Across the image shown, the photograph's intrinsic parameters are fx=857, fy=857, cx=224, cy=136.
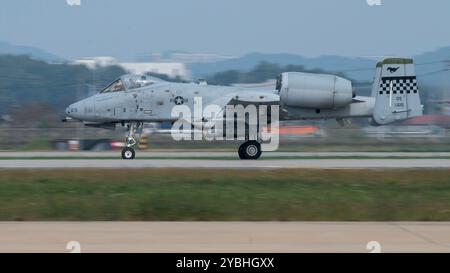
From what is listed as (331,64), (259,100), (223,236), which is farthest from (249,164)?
(331,64)

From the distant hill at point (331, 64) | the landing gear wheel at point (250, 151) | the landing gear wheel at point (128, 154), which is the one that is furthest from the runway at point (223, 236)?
the distant hill at point (331, 64)

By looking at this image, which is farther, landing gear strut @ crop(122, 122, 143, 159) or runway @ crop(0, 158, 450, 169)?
landing gear strut @ crop(122, 122, 143, 159)

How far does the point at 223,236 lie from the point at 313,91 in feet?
59.2

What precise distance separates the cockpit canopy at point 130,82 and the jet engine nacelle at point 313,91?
15.5ft

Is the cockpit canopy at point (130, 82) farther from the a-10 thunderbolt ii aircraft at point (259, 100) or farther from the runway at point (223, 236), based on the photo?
the runway at point (223, 236)

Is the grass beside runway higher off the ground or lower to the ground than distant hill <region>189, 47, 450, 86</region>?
lower

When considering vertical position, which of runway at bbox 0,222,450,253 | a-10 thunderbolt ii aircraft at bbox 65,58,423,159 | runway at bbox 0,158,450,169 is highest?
a-10 thunderbolt ii aircraft at bbox 65,58,423,159

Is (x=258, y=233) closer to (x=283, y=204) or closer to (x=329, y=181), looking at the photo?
(x=283, y=204)

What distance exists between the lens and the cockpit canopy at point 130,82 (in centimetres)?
3058

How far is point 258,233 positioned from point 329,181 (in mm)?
7710

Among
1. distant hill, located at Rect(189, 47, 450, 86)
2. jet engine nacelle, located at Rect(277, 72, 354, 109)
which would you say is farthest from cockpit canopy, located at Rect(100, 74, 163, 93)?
distant hill, located at Rect(189, 47, 450, 86)

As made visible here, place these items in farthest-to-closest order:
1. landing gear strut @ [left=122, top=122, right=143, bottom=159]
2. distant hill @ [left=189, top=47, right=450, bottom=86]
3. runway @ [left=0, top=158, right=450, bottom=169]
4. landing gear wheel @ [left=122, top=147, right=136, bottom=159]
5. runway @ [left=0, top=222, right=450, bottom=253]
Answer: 1. distant hill @ [left=189, top=47, right=450, bottom=86]
2. landing gear strut @ [left=122, top=122, right=143, bottom=159]
3. landing gear wheel @ [left=122, top=147, right=136, bottom=159]
4. runway @ [left=0, top=158, right=450, bottom=169]
5. runway @ [left=0, top=222, right=450, bottom=253]

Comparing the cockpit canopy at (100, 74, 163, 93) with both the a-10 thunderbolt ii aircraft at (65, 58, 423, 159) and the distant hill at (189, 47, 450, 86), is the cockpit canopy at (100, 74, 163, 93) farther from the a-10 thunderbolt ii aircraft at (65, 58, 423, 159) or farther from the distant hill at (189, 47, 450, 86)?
the distant hill at (189, 47, 450, 86)

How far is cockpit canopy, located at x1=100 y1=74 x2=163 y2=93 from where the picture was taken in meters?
30.6
